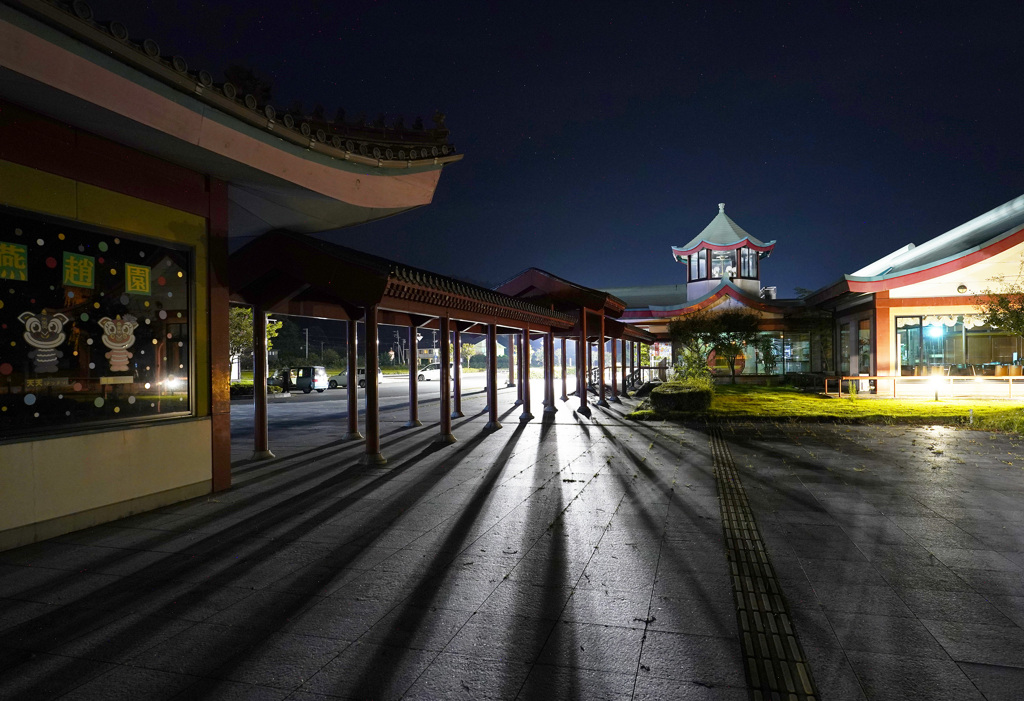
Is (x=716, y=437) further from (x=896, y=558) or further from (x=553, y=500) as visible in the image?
(x=896, y=558)

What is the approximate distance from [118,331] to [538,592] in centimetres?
582

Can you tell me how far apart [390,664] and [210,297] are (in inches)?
243

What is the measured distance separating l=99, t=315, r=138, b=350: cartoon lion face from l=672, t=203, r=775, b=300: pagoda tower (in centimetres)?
3855

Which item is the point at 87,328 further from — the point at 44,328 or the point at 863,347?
the point at 863,347

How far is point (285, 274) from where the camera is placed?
1062cm

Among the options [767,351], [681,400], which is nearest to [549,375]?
[681,400]

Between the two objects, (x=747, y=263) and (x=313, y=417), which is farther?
(x=747, y=263)

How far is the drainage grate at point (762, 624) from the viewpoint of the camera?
10.4 feet

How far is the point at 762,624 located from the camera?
3.92 meters

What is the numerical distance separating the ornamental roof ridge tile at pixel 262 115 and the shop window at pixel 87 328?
77.0 inches

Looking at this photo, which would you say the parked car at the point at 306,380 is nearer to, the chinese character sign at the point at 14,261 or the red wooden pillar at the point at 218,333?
the red wooden pillar at the point at 218,333

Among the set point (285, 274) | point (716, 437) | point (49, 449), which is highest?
point (285, 274)

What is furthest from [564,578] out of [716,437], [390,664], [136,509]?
[716,437]

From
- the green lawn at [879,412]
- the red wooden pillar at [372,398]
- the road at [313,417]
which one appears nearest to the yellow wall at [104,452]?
the red wooden pillar at [372,398]
